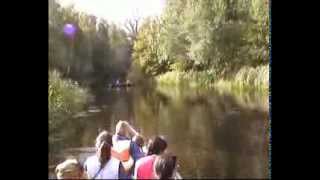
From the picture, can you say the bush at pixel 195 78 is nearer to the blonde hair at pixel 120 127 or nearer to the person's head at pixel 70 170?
the blonde hair at pixel 120 127

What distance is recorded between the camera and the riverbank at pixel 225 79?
165 cm

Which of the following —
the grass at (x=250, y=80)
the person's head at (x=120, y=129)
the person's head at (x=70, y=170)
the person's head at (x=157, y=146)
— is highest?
the grass at (x=250, y=80)

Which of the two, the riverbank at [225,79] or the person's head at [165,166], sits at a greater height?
the riverbank at [225,79]

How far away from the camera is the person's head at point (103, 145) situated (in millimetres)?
1648

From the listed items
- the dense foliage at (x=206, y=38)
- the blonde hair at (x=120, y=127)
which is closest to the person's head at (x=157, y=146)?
the blonde hair at (x=120, y=127)

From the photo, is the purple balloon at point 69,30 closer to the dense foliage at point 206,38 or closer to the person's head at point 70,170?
the dense foliage at point 206,38

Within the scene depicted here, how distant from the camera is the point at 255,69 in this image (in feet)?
5.41

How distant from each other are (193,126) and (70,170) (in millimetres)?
441

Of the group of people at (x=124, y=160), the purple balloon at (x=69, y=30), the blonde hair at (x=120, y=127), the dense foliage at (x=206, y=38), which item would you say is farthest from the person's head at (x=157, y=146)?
the purple balloon at (x=69, y=30)

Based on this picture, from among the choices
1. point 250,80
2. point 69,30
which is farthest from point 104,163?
point 250,80

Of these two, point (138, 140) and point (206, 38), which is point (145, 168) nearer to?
point (138, 140)

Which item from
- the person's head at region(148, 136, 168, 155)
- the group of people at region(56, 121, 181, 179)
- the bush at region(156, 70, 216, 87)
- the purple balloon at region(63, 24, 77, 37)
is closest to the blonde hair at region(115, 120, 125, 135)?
the group of people at region(56, 121, 181, 179)
